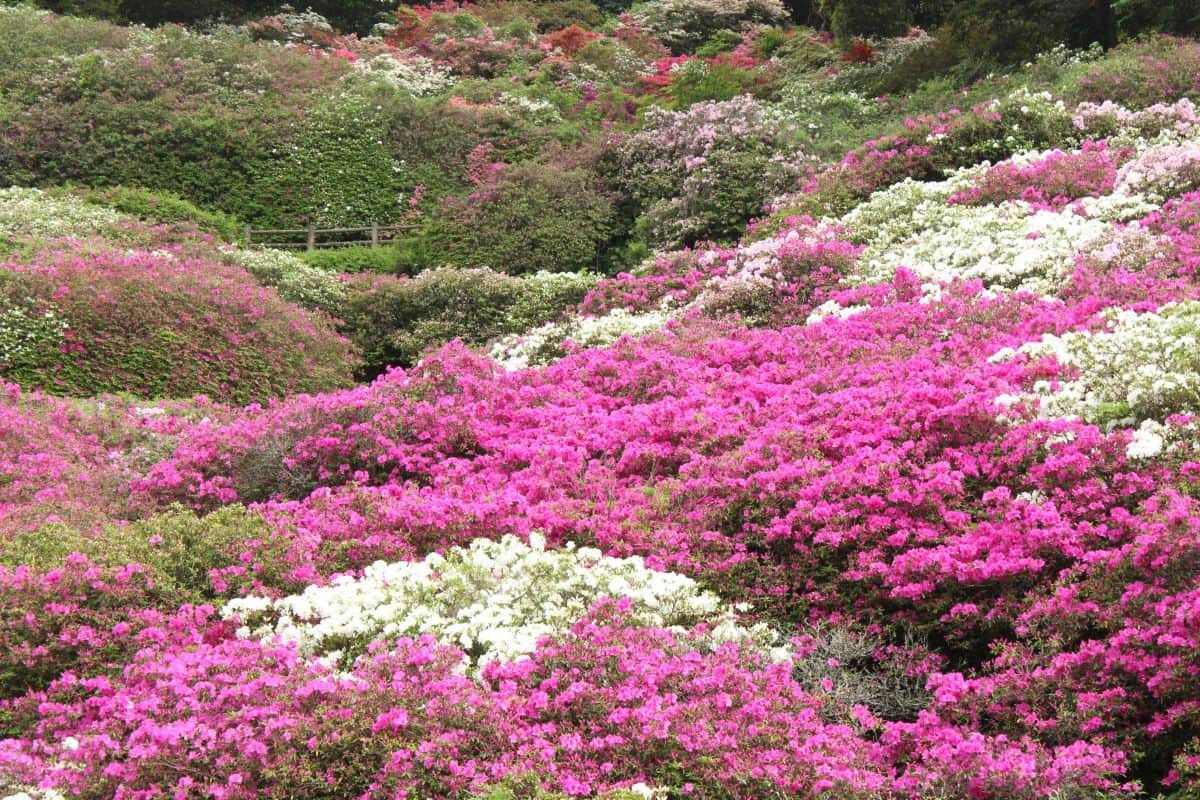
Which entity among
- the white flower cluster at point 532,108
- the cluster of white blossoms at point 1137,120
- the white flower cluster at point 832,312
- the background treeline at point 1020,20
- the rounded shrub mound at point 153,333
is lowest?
the rounded shrub mound at point 153,333

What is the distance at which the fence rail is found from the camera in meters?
22.7

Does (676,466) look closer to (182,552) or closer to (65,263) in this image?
(182,552)

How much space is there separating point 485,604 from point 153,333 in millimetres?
9459

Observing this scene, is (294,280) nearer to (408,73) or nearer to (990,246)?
(990,246)

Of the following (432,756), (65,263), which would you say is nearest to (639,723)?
(432,756)

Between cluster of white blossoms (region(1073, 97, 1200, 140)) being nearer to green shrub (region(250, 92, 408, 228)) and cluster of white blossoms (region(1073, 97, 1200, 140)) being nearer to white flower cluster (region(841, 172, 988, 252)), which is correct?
white flower cluster (region(841, 172, 988, 252))

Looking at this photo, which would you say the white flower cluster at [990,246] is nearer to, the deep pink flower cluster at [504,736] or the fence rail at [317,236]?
the deep pink flower cluster at [504,736]

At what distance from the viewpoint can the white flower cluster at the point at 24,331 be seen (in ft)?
43.9

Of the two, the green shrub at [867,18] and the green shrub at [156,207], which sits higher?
the green shrub at [867,18]

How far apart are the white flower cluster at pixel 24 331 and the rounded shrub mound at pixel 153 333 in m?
0.03

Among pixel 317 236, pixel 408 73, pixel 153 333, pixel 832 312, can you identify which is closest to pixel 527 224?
pixel 317 236

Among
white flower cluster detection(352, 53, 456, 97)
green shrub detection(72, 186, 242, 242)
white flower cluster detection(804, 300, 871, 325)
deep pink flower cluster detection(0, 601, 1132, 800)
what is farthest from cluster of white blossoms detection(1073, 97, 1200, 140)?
white flower cluster detection(352, 53, 456, 97)

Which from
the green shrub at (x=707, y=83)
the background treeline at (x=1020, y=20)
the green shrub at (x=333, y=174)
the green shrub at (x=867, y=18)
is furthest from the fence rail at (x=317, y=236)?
the background treeline at (x=1020, y=20)

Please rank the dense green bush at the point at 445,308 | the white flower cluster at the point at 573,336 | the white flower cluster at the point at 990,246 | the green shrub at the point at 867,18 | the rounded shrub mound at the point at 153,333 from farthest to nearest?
the green shrub at the point at 867,18, the dense green bush at the point at 445,308, the rounded shrub mound at the point at 153,333, the white flower cluster at the point at 573,336, the white flower cluster at the point at 990,246
